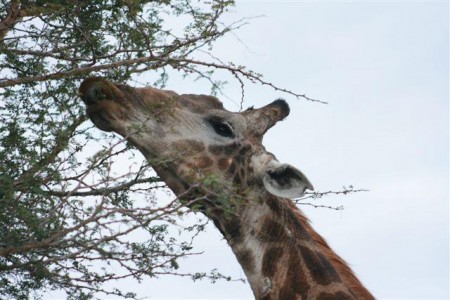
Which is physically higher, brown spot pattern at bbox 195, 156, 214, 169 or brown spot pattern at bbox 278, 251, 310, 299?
brown spot pattern at bbox 195, 156, 214, 169

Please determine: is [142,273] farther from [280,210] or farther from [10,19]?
[10,19]

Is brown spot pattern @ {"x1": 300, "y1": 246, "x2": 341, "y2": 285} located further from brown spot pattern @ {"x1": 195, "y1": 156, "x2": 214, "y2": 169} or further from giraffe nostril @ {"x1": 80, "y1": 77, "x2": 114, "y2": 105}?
giraffe nostril @ {"x1": 80, "y1": 77, "x2": 114, "y2": 105}

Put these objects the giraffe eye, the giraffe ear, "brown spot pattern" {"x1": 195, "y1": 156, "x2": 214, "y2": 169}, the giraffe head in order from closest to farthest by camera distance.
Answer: the giraffe ear, the giraffe head, "brown spot pattern" {"x1": 195, "y1": 156, "x2": 214, "y2": 169}, the giraffe eye

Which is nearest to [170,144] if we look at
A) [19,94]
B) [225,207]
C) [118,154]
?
[118,154]

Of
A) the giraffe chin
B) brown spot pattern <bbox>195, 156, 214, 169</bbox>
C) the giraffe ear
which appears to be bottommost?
the giraffe ear

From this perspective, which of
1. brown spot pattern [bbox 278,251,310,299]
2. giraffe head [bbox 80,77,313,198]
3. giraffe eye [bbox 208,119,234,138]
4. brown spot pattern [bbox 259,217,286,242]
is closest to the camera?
brown spot pattern [bbox 278,251,310,299]

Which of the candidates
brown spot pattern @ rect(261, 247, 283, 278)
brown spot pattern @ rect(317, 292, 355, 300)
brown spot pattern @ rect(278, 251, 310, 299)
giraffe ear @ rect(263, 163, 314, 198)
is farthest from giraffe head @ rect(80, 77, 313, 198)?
brown spot pattern @ rect(317, 292, 355, 300)

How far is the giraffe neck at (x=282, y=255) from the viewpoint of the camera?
890 cm

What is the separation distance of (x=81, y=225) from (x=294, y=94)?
11.2 ft

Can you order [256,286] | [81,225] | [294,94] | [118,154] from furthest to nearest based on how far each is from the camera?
[294,94]
[118,154]
[256,286]
[81,225]

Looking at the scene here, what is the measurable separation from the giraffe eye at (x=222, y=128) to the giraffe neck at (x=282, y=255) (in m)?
0.73

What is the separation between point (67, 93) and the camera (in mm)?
10531

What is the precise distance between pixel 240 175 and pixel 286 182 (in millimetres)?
726

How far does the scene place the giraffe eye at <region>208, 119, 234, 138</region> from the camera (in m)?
9.69
